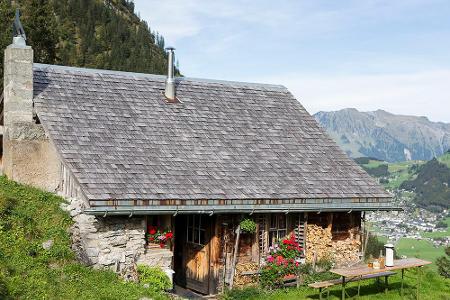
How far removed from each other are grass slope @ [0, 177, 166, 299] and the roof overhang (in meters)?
1.25

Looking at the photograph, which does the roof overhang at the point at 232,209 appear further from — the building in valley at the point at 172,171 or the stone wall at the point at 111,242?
the stone wall at the point at 111,242

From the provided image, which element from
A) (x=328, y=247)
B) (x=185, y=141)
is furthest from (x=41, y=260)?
(x=328, y=247)

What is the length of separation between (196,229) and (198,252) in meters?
0.63

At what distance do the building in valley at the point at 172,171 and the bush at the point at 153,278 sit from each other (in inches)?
9.5

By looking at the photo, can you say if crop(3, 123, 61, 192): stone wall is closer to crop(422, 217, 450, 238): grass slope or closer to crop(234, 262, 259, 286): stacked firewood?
crop(234, 262, 259, 286): stacked firewood

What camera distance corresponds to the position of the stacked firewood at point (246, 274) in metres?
16.0

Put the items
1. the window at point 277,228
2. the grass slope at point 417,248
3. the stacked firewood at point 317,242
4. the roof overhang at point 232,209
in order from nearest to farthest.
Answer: the roof overhang at point 232,209
the window at point 277,228
the stacked firewood at point 317,242
the grass slope at point 417,248

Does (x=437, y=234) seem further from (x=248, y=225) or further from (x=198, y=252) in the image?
(x=248, y=225)

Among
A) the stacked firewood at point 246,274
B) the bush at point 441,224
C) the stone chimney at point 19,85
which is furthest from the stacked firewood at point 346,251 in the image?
the bush at point 441,224

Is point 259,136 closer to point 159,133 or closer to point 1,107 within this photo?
point 159,133

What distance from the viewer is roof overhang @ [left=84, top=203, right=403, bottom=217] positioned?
1355 centimetres

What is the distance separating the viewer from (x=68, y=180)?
15.1 m

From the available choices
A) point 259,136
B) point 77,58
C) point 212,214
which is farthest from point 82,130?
point 77,58

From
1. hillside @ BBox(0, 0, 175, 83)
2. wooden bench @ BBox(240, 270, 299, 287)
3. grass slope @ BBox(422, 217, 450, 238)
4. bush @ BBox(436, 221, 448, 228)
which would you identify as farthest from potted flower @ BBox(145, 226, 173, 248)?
bush @ BBox(436, 221, 448, 228)
